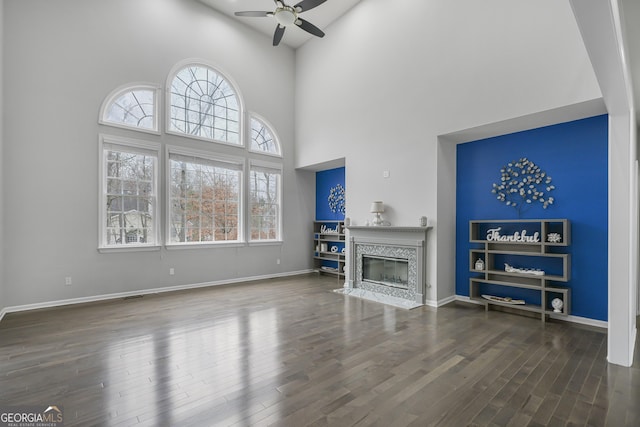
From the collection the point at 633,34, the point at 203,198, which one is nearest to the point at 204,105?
the point at 203,198

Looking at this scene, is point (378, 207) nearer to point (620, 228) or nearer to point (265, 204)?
point (265, 204)

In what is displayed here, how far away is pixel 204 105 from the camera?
6395 millimetres

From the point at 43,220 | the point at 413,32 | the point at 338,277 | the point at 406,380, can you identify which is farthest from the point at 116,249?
the point at 413,32

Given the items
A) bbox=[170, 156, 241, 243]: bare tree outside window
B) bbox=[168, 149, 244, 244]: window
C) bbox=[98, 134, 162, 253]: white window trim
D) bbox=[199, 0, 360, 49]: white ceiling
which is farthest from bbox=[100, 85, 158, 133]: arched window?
bbox=[199, 0, 360, 49]: white ceiling

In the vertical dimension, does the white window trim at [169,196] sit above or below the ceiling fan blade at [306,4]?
below

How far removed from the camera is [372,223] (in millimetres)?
5844

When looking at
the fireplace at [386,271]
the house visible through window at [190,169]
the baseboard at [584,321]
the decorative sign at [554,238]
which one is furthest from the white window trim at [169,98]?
the baseboard at [584,321]

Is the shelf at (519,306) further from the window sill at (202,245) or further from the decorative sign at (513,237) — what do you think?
the window sill at (202,245)

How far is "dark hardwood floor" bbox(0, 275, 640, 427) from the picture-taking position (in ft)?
6.95

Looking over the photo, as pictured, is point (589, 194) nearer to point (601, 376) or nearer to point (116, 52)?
point (601, 376)

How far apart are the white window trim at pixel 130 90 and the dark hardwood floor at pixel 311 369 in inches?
119

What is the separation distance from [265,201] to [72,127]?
369 cm

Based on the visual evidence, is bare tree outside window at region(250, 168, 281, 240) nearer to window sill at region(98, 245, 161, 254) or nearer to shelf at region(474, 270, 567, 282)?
window sill at region(98, 245, 161, 254)

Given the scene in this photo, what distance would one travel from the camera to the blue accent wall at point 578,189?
3.91 m
